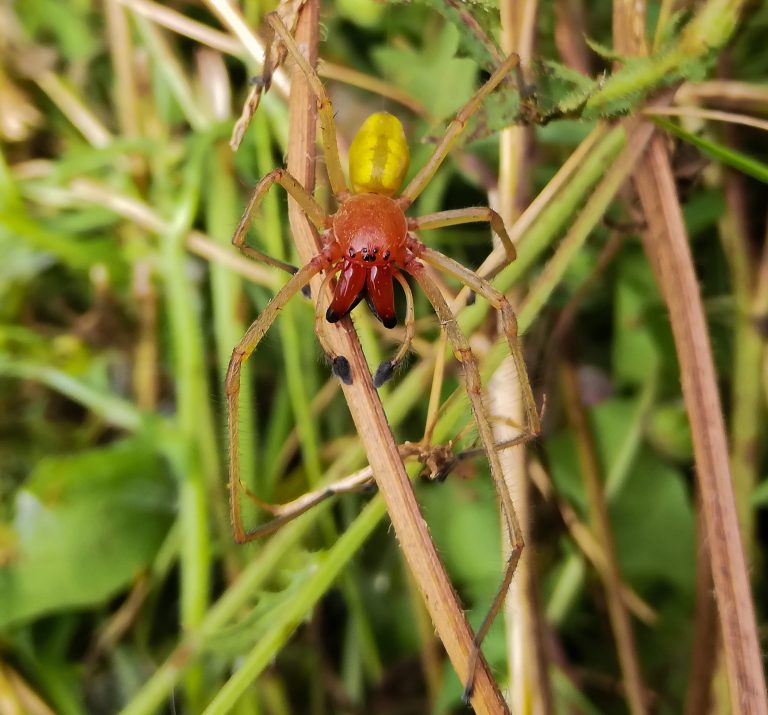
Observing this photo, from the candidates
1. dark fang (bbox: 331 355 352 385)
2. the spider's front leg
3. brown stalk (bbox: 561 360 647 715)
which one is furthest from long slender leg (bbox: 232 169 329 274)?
brown stalk (bbox: 561 360 647 715)

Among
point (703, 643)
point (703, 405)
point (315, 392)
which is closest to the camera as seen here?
point (703, 405)

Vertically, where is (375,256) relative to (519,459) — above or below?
above

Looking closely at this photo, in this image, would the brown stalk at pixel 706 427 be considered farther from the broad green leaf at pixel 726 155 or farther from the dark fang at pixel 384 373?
the dark fang at pixel 384 373

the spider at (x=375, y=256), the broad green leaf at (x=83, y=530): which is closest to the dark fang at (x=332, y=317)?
the spider at (x=375, y=256)

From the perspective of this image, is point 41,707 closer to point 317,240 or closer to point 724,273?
point 317,240

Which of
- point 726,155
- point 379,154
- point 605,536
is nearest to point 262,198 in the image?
point 379,154

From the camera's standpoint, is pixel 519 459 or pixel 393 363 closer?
pixel 393 363

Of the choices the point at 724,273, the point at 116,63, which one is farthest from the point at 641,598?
the point at 116,63

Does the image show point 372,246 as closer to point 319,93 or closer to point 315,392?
point 319,93
